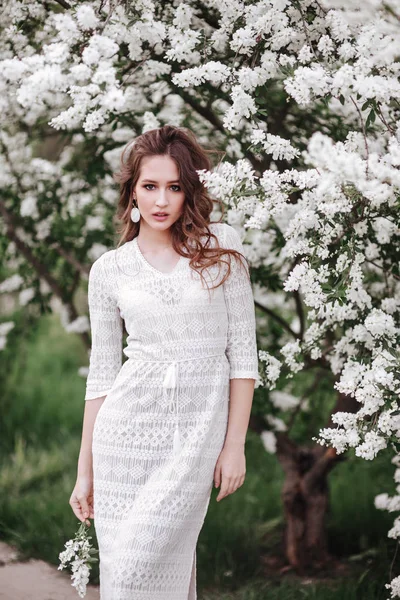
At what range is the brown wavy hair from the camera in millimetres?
2629

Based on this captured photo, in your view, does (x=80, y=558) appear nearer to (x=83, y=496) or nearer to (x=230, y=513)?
(x=83, y=496)

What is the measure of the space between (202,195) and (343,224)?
48 centimetres

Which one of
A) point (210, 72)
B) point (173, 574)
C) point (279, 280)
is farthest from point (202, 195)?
point (173, 574)

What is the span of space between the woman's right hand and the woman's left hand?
1.58 ft

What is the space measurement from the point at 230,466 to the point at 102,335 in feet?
2.04

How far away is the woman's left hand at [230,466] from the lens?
2.57m

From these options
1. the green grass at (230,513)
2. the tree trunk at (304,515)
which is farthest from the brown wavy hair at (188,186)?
the tree trunk at (304,515)

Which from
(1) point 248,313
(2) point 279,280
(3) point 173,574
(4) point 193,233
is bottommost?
(3) point 173,574

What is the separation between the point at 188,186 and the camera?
2648 mm

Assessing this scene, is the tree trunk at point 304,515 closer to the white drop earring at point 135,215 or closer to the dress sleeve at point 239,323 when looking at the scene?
the dress sleeve at point 239,323

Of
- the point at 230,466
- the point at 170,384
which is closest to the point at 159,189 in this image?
the point at 170,384

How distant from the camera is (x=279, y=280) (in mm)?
3523

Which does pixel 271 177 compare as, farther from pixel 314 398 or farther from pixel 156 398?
pixel 314 398

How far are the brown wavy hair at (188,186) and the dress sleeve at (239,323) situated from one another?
0.04 m
